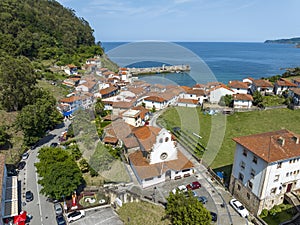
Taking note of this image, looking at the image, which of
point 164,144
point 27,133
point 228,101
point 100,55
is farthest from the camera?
point 100,55

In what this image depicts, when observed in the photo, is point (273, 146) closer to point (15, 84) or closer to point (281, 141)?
point (281, 141)

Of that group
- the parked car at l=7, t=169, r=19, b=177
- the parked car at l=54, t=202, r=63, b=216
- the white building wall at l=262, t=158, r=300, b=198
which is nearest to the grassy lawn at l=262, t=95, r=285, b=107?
the white building wall at l=262, t=158, r=300, b=198

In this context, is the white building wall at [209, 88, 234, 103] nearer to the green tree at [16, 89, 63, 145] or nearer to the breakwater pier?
the green tree at [16, 89, 63, 145]

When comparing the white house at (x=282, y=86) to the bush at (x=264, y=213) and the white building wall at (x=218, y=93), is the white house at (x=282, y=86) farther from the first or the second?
the bush at (x=264, y=213)

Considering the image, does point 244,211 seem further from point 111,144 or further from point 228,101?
point 228,101

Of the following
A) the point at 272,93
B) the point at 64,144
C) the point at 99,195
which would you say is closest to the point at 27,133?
the point at 64,144

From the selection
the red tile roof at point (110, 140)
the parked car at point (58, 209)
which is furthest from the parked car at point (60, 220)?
the red tile roof at point (110, 140)

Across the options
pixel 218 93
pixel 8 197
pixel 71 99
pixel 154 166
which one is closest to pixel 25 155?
pixel 8 197

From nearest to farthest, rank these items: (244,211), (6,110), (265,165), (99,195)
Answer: (265,165), (244,211), (99,195), (6,110)
